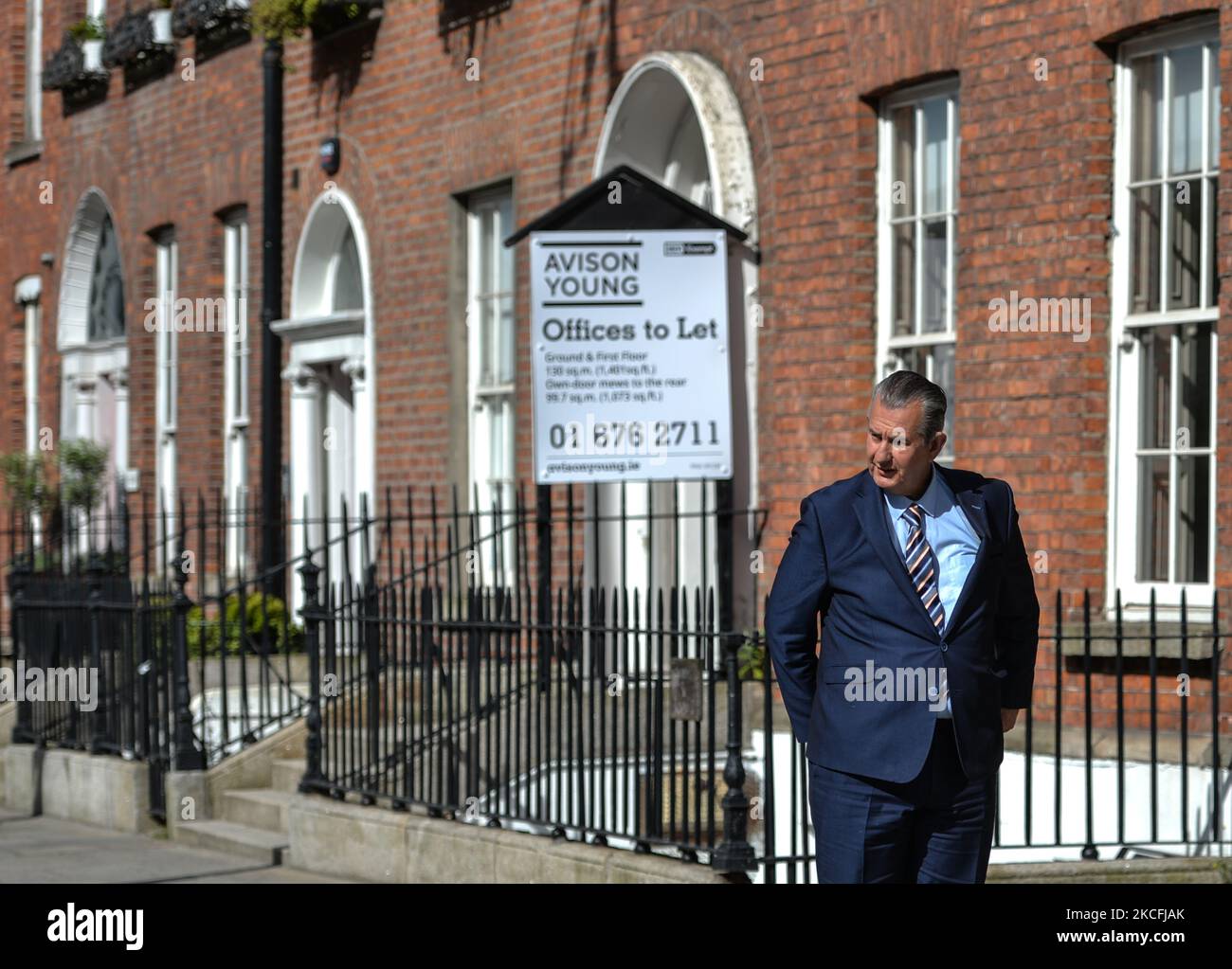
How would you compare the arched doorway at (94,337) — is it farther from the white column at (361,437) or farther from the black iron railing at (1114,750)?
the black iron railing at (1114,750)

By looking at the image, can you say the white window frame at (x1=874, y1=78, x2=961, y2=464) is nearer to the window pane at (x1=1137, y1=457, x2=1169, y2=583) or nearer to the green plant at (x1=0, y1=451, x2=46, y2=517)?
the window pane at (x1=1137, y1=457, x2=1169, y2=583)

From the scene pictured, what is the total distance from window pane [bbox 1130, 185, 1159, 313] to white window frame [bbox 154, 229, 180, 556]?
10973 mm

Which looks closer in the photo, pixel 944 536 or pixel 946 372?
pixel 944 536

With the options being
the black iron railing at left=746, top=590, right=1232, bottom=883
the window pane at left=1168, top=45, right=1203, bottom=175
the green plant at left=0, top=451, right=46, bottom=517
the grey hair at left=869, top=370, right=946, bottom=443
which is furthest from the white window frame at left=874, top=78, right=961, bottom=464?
the green plant at left=0, top=451, right=46, bottom=517

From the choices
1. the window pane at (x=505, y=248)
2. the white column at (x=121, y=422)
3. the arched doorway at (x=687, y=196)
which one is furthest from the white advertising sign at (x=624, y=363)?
the white column at (x=121, y=422)

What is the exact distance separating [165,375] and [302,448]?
305cm

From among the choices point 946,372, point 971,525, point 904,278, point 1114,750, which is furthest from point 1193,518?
point 971,525

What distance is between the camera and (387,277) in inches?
607

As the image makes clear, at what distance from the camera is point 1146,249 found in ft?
31.8

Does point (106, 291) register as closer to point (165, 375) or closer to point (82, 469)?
point (82, 469)

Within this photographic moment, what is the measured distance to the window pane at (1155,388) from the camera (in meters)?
9.64

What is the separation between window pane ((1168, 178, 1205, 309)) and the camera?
9492 millimetres

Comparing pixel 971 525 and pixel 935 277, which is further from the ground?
pixel 935 277

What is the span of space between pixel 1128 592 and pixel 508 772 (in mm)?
2856
